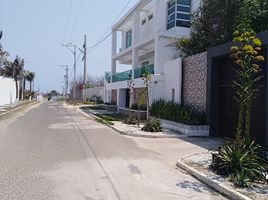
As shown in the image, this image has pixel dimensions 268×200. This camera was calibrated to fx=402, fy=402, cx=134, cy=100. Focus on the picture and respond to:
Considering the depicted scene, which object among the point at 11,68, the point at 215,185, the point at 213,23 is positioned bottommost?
the point at 215,185

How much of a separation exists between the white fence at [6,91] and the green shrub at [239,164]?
4437cm

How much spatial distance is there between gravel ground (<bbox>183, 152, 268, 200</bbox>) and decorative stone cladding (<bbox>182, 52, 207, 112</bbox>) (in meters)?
7.48

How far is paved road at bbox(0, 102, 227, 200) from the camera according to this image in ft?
24.8

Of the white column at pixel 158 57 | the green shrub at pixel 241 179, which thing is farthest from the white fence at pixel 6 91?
the green shrub at pixel 241 179

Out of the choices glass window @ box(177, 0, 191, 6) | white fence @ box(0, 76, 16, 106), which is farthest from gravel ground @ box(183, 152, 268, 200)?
white fence @ box(0, 76, 16, 106)

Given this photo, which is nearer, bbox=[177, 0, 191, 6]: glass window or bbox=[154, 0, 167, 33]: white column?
bbox=[154, 0, 167, 33]: white column

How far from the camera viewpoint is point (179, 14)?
2973 cm

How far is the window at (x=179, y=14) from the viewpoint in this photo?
97.0 ft

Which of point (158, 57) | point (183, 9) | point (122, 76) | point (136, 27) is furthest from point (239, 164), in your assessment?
point (122, 76)

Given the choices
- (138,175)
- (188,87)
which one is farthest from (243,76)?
(188,87)

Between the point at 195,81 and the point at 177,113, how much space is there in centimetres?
192

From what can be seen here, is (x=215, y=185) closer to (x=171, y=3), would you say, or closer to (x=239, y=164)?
(x=239, y=164)

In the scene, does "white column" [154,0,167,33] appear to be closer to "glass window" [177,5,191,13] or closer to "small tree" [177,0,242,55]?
"glass window" [177,5,191,13]

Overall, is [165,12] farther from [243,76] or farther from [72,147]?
[243,76]
